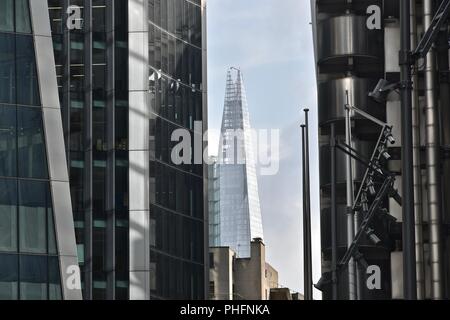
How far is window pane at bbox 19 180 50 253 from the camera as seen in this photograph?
38594 millimetres

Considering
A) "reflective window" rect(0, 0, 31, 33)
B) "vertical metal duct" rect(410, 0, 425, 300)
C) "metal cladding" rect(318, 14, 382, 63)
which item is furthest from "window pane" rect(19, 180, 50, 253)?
"metal cladding" rect(318, 14, 382, 63)

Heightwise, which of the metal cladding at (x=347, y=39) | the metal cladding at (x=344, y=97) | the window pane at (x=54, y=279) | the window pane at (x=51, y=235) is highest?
the metal cladding at (x=347, y=39)

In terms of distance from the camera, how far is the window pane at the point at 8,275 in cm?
3806

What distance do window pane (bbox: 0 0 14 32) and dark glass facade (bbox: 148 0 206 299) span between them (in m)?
48.3

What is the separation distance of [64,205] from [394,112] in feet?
71.0

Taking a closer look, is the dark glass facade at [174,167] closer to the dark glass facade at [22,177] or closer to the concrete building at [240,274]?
the concrete building at [240,274]

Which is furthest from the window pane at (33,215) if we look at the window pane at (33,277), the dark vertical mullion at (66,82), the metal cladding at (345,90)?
the dark vertical mullion at (66,82)

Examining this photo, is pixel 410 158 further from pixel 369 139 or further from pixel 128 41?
pixel 128 41

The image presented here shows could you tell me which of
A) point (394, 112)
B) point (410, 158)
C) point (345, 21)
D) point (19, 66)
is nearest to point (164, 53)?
point (345, 21)

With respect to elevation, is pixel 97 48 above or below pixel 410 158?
above

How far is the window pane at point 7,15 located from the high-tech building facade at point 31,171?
0.09ft

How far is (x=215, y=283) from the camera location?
13212 cm

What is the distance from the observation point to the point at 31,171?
39281 millimetres

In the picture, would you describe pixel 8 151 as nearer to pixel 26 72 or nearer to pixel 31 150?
pixel 31 150
